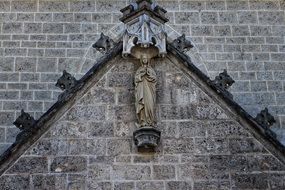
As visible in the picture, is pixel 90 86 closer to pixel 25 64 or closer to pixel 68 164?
pixel 68 164

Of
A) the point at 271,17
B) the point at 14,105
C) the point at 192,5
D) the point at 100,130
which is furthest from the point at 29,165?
the point at 271,17

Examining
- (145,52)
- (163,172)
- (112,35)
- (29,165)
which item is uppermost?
(112,35)

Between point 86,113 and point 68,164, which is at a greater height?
point 86,113

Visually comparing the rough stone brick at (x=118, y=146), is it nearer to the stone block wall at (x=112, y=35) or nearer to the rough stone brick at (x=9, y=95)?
the stone block wall at (x=112, y=35)

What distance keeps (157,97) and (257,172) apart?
2.00 metres

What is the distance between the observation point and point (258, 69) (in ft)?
53.1

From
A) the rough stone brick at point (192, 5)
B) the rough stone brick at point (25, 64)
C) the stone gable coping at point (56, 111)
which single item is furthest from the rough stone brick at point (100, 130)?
the rough stone brick at point (192, 5)

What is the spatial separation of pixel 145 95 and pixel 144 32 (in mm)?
1195

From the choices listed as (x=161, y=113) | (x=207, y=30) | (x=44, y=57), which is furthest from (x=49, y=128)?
(x=207, y=30)

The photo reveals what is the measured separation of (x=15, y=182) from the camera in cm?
1131

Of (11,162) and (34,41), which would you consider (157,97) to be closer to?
(11,162)

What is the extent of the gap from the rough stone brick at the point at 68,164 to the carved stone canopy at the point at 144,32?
6.69 feet

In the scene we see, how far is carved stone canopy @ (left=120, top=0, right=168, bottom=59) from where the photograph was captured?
1246 centimetres

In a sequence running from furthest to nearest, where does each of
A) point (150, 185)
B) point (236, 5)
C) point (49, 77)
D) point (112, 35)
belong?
point (236, 5)
point (112, 35)
point (49, 77)
point (150, 185)
